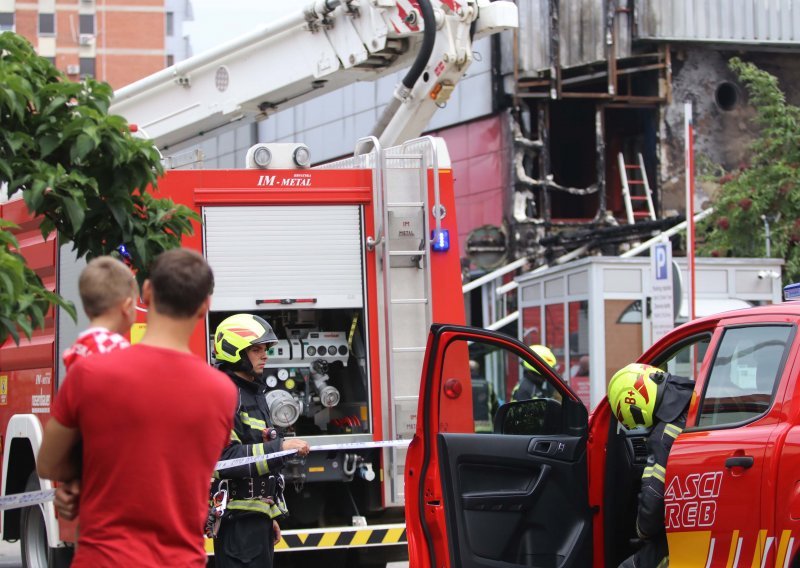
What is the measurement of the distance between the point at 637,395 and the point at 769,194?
48.3 feet

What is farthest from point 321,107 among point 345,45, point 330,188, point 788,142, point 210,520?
point 210,520

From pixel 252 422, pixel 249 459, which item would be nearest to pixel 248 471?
pixel 249 459

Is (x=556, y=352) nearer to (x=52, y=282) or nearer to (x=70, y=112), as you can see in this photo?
(x=52, y=282)

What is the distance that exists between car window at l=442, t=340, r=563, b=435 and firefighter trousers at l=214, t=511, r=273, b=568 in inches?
46.8

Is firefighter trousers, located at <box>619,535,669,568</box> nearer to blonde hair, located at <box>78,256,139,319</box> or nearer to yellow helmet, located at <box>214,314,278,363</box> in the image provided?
yellow helmet, located at <box>214,314,278,363</box>

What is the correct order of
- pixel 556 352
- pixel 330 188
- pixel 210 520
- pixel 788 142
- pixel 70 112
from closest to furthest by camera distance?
pixel 70 112 → pixel 210 520 → pixel 330 188 → pixel 556 352 → pixel 788 142

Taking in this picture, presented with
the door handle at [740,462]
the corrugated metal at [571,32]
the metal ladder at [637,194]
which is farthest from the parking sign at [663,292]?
the corrugated metal at [571,32]

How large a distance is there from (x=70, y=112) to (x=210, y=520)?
75.9 inches

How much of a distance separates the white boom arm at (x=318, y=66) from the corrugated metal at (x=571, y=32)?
51.8 ft

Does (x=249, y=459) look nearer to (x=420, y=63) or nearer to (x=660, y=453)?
(x=660, y=453)

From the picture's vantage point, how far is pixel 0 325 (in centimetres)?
468

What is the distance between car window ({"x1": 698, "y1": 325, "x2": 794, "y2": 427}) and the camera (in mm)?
5535

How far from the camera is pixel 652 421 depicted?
6.13 metres

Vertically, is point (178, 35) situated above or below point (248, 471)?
above
